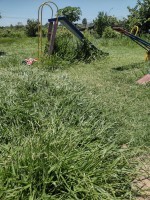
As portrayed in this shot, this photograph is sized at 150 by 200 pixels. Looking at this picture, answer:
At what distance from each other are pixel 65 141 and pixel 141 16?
60.0ft

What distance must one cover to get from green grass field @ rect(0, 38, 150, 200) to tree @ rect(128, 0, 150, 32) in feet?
49.0

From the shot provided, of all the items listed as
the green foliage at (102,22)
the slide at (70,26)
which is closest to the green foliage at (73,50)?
the slide at (70,26)

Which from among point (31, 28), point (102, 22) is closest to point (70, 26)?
point (102, 22)

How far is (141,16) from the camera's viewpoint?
19.4m

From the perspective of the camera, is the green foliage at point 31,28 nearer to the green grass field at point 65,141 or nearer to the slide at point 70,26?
the slide at point 70,26

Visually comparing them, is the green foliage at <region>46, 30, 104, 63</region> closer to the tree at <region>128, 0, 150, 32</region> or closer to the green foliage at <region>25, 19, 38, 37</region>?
the tree at <region>128, 0, 150, 32</region>

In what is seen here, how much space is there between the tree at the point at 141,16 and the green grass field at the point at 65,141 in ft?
49.0

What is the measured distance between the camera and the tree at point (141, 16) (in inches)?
747

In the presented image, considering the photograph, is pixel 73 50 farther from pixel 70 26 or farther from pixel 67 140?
pixel 67 140

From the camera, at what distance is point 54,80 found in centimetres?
483

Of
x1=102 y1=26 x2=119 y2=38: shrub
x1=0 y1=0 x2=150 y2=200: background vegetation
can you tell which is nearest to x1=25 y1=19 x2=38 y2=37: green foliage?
x1=102 y1=26 x2=119 y2=38: shrub

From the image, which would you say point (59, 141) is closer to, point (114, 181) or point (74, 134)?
point (74, 134)

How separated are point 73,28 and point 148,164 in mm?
7375

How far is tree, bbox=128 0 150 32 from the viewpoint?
747 inches
